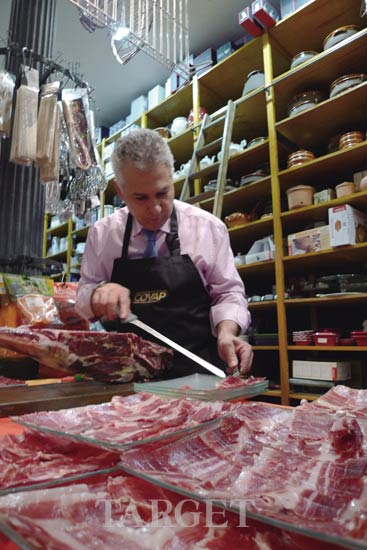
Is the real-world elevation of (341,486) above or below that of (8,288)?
below

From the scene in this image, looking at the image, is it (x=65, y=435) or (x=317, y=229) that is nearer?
(x=65, y=435)

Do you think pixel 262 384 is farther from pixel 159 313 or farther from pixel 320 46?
pixel 320 46

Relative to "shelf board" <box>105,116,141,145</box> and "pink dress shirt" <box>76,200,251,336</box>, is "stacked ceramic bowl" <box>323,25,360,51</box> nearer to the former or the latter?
"pink dress shirt" <box>76,200,251,336</box>

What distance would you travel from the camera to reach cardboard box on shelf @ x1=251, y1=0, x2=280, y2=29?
9.55ft

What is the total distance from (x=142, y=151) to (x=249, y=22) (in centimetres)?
221

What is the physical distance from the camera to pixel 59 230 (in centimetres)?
576

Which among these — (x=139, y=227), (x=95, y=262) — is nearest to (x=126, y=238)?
(x=139, y=227)

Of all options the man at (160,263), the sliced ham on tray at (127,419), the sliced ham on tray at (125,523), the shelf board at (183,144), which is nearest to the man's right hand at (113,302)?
the man at (160,263)

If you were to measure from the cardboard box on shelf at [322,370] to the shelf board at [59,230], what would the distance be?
13.2 feet

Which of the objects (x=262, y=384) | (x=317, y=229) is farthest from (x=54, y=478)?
(x=317, y=229)

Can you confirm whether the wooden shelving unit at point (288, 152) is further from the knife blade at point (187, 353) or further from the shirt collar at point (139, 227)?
the knife blade at point (187, 353)

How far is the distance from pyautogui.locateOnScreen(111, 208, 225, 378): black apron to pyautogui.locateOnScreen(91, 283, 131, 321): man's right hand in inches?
10.1

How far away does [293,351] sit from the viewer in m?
2.90

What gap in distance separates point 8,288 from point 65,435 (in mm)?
1508
